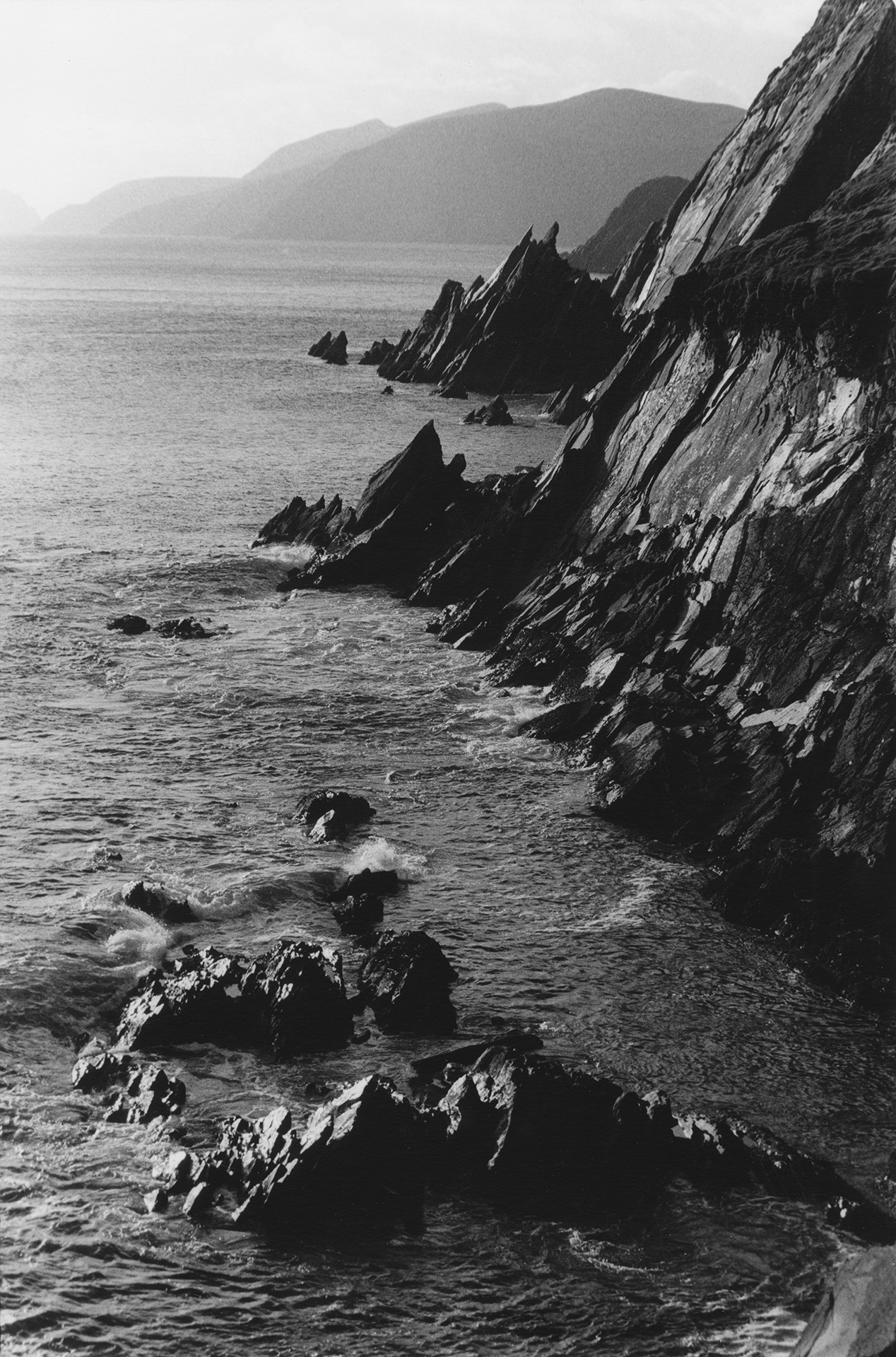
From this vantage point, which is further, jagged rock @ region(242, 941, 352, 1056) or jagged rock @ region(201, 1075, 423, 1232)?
jagged rock @ region(242, 941, 352, 1056)

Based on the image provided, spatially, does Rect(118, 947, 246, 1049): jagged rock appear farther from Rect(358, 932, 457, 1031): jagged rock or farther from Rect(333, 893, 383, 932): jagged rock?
Rect(333, 893, 383, 932): jagged rock

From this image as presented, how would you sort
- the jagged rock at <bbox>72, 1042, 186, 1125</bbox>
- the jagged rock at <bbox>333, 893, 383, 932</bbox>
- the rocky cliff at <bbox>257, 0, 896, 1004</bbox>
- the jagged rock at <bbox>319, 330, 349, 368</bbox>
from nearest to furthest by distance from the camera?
the jagged rock at <bbox>72, 1042, 186, 1125</bbox> < the jagged rock at <bbox>333, 893, 383, 932</bbox> < the rocky cliff at <bbox>257, 0, 896, 1004</bbox> < the jagged rock at <bbox>319, 330, 349, 368</bbox>

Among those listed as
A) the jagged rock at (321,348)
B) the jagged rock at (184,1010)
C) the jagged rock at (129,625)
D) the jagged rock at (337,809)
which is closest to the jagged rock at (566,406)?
the jagged rock at (321,348)

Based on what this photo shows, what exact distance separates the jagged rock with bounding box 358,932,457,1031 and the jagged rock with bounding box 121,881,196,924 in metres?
4.13

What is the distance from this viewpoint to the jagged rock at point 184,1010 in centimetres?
2198

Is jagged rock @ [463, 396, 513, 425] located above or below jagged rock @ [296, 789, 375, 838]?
above

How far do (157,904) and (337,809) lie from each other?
5.33 meters

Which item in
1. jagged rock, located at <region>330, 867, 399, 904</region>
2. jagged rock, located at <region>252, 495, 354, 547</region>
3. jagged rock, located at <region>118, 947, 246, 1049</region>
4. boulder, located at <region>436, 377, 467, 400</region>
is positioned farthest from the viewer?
boulder, located at <region>436, 377, 467, 400</region>

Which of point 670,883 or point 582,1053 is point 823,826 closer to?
point 670,883

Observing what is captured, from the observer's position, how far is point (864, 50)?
199ft

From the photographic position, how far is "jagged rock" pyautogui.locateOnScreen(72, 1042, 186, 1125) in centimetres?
1995

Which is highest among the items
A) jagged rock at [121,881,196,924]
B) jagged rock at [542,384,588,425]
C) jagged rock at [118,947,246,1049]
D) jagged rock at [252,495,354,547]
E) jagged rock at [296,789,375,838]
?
jagged rock at [542,384,588,425]

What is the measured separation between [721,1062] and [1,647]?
27870mm

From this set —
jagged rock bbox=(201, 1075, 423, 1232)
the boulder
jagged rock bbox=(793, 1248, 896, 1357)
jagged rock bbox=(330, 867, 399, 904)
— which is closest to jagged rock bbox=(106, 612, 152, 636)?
jagged rock bbox=(330, 867, 399, 904)
